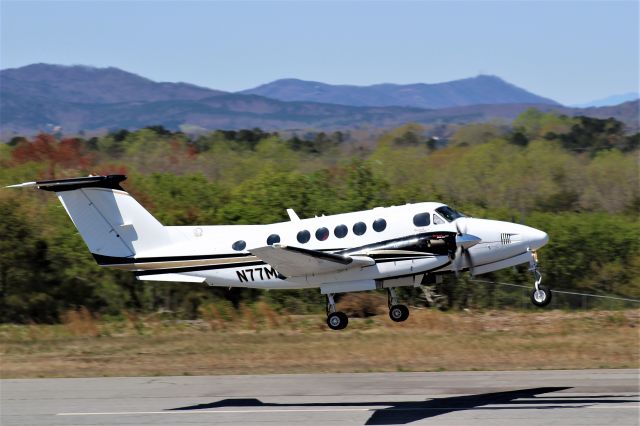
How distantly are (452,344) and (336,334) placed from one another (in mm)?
5239

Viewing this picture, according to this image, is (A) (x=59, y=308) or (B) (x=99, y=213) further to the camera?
(A) (x=59, y=308)

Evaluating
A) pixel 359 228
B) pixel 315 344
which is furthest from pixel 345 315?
pixel 315 344

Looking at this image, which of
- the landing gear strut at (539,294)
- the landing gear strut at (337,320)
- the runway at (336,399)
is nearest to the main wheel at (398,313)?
the landing gear strut at (337,320)

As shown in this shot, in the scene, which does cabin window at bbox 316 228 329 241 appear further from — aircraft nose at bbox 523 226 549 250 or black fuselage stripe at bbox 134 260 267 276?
aircraft nose at bbox 523 226 549 250

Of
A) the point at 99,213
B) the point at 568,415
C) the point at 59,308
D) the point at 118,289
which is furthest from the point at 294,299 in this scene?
the point at 568,415

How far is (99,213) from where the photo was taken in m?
26.5

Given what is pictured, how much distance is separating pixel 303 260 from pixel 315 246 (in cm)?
80

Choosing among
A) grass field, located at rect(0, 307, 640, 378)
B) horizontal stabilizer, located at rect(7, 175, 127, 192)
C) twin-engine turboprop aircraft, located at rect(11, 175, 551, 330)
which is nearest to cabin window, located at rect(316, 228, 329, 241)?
twin-engine turboprop aircraft, located at rect(11, 175, 551, 330)

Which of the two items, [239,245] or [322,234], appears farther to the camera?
[239,245]

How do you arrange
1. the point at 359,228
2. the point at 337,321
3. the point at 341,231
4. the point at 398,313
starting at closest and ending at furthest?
the point at 359,228 < the point at 341,231 < the point at 398,313 < the point at 337,321

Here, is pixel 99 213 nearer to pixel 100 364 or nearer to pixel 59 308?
pixel 100 364

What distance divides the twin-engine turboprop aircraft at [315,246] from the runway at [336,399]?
2.26m

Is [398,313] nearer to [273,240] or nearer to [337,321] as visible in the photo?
[337,321]

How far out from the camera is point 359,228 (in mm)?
24750
